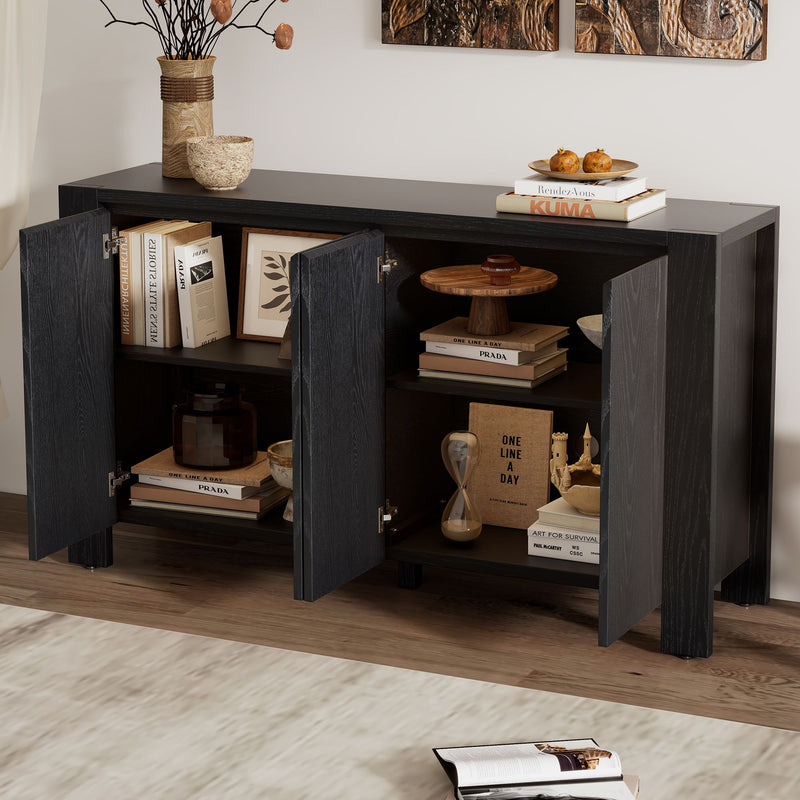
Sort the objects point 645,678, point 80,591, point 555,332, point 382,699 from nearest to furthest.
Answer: point 382,699
point 645,678
point 555,332
point 80,591

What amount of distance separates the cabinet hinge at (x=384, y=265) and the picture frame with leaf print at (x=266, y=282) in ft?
1.02

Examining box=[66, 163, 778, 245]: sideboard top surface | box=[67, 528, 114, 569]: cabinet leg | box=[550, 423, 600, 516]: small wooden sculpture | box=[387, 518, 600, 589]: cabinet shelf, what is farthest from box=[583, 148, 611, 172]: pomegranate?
box=[67, 528, 114, 569]: cabinet leg

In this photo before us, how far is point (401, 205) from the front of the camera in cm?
302

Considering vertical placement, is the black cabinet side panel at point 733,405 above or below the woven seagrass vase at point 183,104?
below

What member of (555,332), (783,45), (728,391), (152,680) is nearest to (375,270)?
(555,332)

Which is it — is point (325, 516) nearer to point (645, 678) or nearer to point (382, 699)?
point (645, 678)

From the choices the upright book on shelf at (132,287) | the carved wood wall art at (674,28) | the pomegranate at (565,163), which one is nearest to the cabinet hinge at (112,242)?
the upright book on shelf at (132,287)

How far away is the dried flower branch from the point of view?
127 inches

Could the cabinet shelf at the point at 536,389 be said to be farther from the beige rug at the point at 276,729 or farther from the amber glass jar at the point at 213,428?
the beige rug at the point at 276,729

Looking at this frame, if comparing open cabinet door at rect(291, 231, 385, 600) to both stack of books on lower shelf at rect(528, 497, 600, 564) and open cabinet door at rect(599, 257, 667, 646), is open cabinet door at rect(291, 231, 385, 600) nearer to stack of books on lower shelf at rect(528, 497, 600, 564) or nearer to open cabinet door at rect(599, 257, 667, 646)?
stack of books on lower shelf at rect(528, 497, 600, 564)

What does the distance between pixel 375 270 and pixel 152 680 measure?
59.3 inches

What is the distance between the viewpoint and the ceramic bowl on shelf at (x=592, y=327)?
2996 millimetres

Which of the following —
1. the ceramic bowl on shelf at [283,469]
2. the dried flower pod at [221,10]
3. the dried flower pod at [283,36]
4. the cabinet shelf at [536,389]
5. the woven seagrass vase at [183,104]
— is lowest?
the ceramic bowl on shelf at [283,469]

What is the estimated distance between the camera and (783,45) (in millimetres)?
3021
